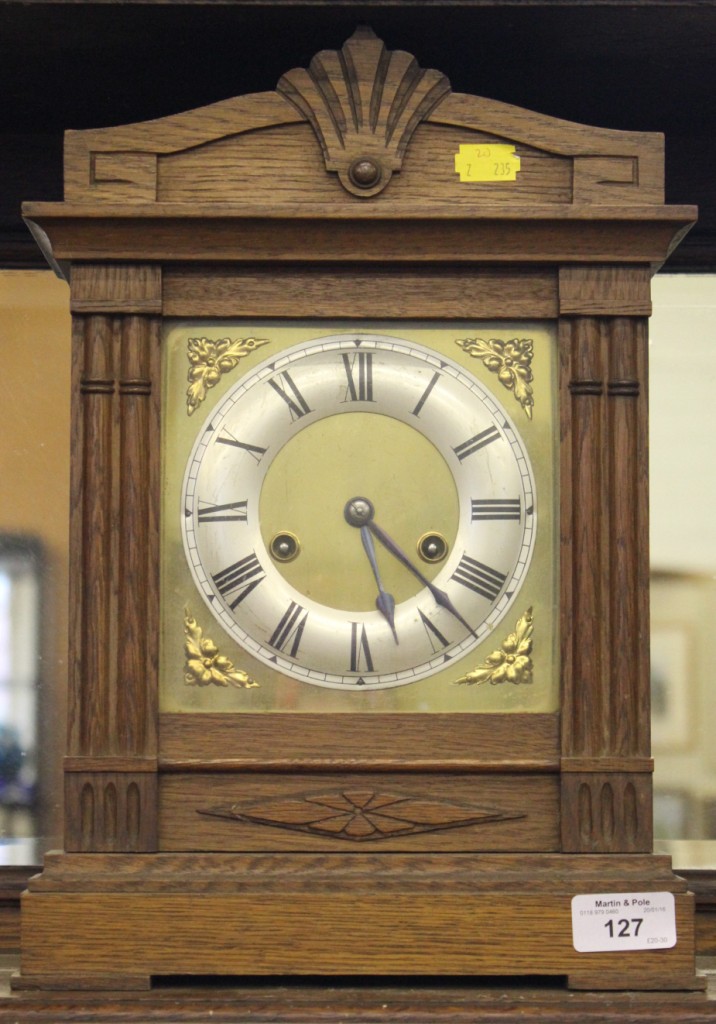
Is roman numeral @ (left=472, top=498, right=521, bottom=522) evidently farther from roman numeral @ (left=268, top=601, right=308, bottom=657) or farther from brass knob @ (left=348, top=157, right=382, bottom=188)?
brass knob @ (left=348, top=157, right=382, bottom=188)

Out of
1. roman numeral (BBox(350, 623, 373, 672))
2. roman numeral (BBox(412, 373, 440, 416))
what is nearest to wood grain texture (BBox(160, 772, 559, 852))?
roman numeral (BBox(350, 623, 373, 672))

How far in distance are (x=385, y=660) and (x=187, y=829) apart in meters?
0.30

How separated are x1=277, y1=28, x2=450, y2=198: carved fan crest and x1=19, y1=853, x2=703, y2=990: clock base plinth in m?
→ 0.83

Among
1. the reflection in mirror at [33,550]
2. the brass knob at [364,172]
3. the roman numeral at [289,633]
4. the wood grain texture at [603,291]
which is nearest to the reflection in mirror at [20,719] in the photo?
the reflection in mirror at [33,550]

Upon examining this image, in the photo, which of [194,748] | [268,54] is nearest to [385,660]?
[194,748]

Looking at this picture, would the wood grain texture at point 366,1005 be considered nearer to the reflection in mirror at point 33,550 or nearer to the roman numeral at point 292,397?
the reflection in mirror at point 33,550

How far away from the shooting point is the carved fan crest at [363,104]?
1.81 metres

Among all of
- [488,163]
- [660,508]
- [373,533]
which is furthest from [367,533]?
[660,508]

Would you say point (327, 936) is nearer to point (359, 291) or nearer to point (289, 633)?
point (289, 633)

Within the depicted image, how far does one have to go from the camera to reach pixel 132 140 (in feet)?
5.91

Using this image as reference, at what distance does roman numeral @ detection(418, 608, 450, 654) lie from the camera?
5.94ft

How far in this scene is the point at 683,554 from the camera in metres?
2.19

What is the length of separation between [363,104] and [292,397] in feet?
1.17

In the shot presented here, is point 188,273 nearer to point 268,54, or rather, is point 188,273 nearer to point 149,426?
point 149,426
